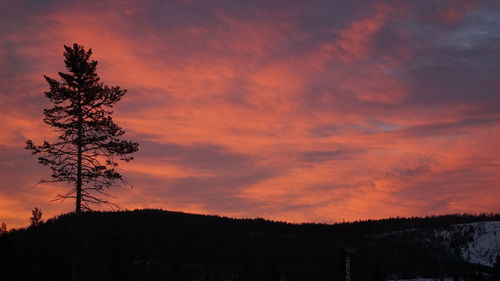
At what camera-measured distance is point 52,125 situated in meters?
40.8

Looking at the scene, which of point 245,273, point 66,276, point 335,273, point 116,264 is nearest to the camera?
A: point 116,264

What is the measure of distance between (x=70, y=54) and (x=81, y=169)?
750 cm

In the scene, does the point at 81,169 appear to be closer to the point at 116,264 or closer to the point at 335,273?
the point at 116,264

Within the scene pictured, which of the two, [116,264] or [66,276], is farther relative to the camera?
[66,276]

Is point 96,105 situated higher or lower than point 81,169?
higher

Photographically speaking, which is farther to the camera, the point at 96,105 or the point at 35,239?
the point at 35,239

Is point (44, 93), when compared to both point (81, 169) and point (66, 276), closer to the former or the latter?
point (81, 169)

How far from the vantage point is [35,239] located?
91.6 m

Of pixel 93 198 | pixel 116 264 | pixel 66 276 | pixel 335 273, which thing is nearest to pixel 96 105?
pixel 93 198

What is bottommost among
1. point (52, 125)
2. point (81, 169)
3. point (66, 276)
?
point (66, 276)

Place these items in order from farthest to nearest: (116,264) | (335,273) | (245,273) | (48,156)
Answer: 1. (245,273)
2. (335,273)
3. (116,264)
4. (48,156)

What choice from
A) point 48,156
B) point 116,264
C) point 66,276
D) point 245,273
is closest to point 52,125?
point 48,156

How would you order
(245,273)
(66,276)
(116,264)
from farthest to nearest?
(245,273)
(66,276)
(116,264)

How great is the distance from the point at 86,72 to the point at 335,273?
364ft
